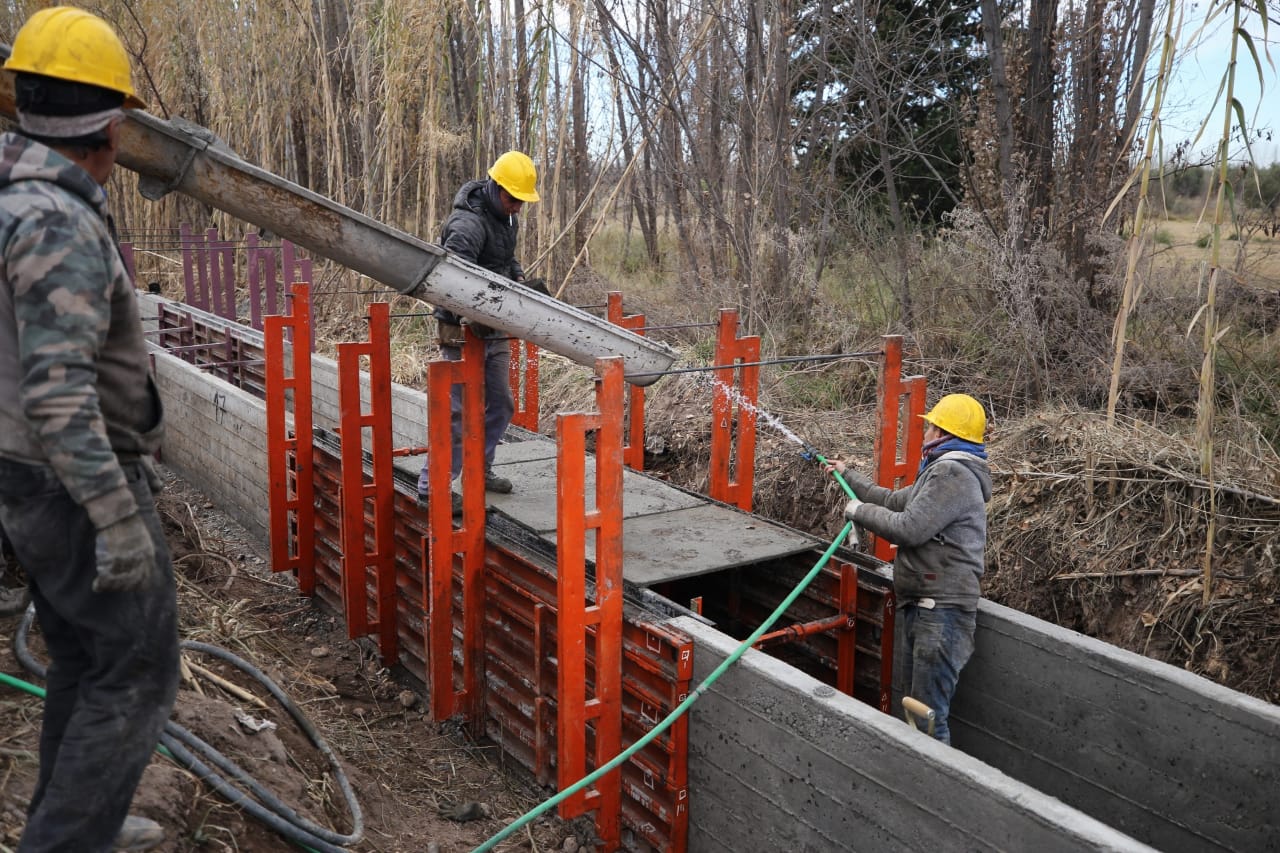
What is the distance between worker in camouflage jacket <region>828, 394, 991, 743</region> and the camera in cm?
437

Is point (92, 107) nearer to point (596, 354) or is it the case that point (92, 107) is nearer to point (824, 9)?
point (596, 354)

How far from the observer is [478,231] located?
5.64 meters

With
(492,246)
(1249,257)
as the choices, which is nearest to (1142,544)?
(1249,257)

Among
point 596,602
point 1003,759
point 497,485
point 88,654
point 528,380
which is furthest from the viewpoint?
point 528,380

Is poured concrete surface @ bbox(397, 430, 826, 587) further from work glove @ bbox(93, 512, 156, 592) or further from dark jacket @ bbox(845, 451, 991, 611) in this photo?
work glove @ bbox(93, 512, 156, 592)

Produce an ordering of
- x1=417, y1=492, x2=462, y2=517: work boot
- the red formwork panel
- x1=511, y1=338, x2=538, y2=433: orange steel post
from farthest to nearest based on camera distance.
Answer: x1=511, y1=338, x2=538, y2=433: orange steel post < x1=417, y1=492, x2=462, y2=517: work boot < the red formwork panel

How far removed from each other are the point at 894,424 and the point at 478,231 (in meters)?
2.45

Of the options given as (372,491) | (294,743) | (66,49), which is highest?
(66,49)

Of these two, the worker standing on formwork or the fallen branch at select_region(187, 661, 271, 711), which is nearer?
the fallen branch at select_region(187, 661, 271, 711)

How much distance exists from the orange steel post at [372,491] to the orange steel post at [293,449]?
0.81m

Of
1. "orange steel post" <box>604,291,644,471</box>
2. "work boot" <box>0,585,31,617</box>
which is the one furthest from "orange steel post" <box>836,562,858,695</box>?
"work boot" <box>0,585,31,617</box>

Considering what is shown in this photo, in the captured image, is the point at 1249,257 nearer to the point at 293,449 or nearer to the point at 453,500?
the point at 453,500

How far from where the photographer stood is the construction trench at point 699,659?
145 inches

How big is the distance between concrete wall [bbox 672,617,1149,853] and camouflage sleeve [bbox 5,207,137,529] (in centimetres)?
238
